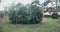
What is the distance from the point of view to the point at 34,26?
2182mm

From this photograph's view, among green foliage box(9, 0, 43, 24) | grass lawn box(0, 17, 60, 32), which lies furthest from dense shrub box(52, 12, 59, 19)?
green foliage box(9, 0, 43, 24)

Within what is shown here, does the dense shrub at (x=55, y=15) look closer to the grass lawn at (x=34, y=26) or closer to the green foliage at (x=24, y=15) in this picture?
the grass lawn at (x=34, y=26)

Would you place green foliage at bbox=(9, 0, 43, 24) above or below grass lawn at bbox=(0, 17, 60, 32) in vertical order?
above

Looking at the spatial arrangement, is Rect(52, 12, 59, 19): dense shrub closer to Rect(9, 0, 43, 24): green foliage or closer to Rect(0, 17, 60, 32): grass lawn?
Rect(0, 17, 60, 32): grass lawn

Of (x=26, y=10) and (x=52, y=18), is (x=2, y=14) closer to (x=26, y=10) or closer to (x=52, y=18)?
(x=26, y=10)

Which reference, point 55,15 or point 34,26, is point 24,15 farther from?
point 55,15

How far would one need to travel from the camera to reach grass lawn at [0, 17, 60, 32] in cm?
216

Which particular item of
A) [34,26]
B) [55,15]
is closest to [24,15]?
[34,26]

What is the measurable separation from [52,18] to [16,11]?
48cm

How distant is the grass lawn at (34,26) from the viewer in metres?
2.16

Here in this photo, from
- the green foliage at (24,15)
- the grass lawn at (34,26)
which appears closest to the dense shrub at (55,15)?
the grass lawn at (34,26)

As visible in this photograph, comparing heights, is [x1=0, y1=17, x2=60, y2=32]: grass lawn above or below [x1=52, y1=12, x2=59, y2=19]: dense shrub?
below

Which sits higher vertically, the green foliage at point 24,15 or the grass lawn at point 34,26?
the green foliage at point 24,15

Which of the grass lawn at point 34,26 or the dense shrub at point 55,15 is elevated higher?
the dense shrub at point 55,15
